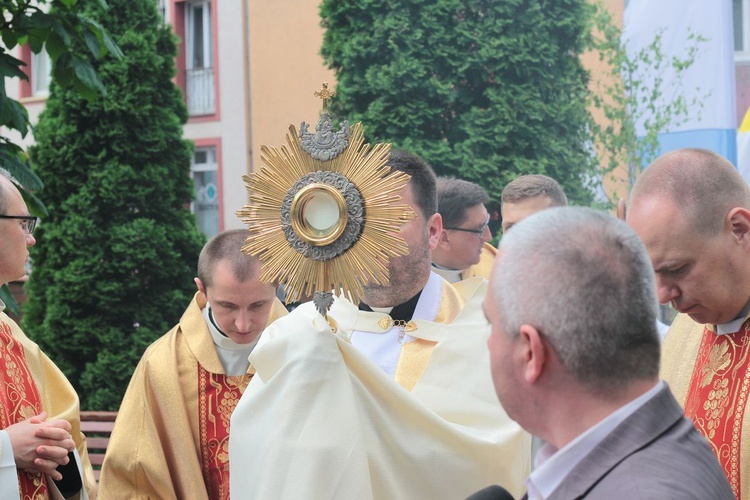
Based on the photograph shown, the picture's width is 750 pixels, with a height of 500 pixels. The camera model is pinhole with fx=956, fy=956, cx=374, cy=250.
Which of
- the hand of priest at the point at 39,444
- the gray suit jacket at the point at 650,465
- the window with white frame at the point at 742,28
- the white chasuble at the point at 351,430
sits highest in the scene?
the window with white frame at the point at 742,28

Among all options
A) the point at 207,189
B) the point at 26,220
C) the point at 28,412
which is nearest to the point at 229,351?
the point at 28,412

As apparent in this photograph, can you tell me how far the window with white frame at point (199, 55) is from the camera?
62.6ft

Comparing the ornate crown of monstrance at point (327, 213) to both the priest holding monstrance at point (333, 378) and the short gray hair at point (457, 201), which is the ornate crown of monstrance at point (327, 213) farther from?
the short gray hair at point (457, 201)

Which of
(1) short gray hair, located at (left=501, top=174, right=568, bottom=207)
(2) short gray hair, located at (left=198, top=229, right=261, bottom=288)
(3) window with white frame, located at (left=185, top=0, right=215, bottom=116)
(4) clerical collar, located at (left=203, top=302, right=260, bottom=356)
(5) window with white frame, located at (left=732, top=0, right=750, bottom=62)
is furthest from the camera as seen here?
(3) window with white frame, located at (left=185, top=0, right=215, bottom=116)

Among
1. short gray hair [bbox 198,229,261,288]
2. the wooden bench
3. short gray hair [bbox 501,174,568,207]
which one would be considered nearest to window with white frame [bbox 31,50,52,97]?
the wooden bench

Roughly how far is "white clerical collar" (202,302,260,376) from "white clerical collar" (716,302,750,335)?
1.94 m

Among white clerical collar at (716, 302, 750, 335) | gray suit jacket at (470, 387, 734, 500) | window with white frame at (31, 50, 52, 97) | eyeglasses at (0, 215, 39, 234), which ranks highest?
window with white frame at (31, 50, 52, 97)

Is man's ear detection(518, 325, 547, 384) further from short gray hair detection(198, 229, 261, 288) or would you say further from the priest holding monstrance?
short gray hair detection(198, 229, 261, 288)

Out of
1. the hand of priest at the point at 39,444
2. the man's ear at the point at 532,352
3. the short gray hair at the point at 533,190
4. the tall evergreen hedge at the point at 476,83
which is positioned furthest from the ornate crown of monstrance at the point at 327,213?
the tall evergreen hedge at the point at 476,83

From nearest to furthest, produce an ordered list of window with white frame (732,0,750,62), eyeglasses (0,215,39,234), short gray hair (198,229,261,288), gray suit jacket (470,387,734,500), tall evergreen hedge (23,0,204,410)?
gray suit jacket (470,387,734,500), eyeglasses (0,215,39,234), short gray hair (198,229,261,288), tall evergreen hedge (23,0,204,410), window with white frame (732,0,750,62)

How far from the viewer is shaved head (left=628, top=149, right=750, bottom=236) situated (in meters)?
2.70

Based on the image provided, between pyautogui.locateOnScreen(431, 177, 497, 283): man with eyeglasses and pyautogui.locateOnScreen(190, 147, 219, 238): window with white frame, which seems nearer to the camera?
pyautogui.locateOnScreen(431, 177, 497, 283): man with eyeglasses

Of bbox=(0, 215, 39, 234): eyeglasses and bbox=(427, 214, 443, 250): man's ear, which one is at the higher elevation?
bbox=(0, 215, 39, 234): eyeglasses

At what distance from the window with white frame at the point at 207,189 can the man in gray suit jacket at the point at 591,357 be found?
1765cm
